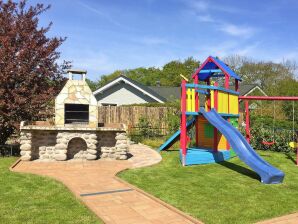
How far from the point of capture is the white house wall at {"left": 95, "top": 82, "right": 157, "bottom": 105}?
86.8ft

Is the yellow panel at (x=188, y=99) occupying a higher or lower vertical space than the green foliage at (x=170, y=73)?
lower

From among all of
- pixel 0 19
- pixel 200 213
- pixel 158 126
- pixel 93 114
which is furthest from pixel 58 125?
pixel 158 126

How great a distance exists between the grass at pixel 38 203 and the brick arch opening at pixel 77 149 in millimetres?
3469

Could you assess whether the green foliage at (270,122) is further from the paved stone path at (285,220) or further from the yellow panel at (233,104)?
the paved stone path at (285,220)

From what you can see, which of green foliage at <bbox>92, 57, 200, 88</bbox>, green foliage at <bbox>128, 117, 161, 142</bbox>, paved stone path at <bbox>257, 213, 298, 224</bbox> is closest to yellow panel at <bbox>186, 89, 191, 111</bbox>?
paved stone path at <bbox>257, 213, 298, 224</bbox>

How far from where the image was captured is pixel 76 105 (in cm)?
1294

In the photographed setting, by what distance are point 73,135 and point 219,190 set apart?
21.7 ft

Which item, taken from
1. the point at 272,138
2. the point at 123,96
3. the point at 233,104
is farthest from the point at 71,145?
the point at 123,96

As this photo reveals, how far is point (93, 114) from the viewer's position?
12.7 meters

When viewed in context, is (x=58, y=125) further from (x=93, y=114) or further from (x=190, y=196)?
(x=190, y=196)

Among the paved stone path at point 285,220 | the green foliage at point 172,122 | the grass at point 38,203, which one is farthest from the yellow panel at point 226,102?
the grass at point 38,203

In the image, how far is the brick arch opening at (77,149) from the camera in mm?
12641

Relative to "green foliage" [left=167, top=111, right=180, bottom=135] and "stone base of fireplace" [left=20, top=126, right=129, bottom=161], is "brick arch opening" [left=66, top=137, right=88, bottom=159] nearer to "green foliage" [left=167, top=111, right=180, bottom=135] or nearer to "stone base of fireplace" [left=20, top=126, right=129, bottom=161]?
"stone base of fireplace" [left=20, top=126, right=129, bottom=161]

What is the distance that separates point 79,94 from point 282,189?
→ 8385mm
